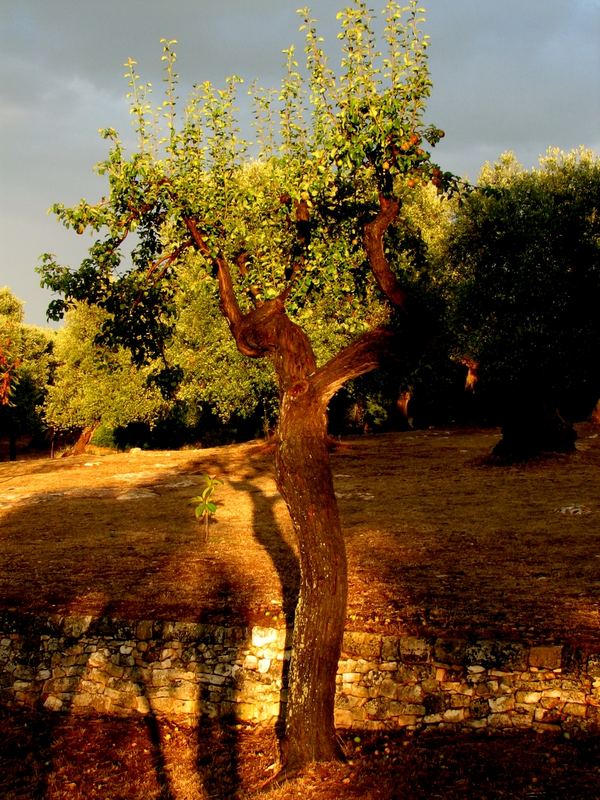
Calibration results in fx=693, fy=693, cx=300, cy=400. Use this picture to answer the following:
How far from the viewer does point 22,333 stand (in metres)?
62.3

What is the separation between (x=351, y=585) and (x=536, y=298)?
69.5 feet

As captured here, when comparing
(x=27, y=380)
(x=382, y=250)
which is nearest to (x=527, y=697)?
(x=382, y=250)

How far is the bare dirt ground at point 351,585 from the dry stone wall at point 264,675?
407 mm

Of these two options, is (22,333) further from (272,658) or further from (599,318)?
(272,658)

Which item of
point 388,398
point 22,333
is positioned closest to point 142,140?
point 388,398

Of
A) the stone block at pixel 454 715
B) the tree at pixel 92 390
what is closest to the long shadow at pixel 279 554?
the stone block at pixel 454 715

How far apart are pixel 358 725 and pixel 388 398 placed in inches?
1494

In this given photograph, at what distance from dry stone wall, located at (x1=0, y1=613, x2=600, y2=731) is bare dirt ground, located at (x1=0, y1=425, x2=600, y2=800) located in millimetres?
407

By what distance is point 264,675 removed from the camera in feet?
42.8

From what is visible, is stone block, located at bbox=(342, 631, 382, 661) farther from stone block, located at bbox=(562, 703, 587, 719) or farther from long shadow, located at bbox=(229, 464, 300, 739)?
stone block, located at bbox=(562, 703, 587, 719)

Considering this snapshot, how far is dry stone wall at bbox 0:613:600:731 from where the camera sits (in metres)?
11.2

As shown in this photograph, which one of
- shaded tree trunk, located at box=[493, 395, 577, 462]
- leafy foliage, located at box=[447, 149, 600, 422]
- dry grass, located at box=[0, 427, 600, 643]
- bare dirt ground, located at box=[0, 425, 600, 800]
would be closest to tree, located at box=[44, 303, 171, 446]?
dry grass, located at box=[0, 427, 600, 643]

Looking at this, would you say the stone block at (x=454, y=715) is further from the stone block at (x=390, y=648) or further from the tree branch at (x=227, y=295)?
the tree branch at (x=227, y=295)

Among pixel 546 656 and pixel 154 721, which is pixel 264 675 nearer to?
pixel 154 721
